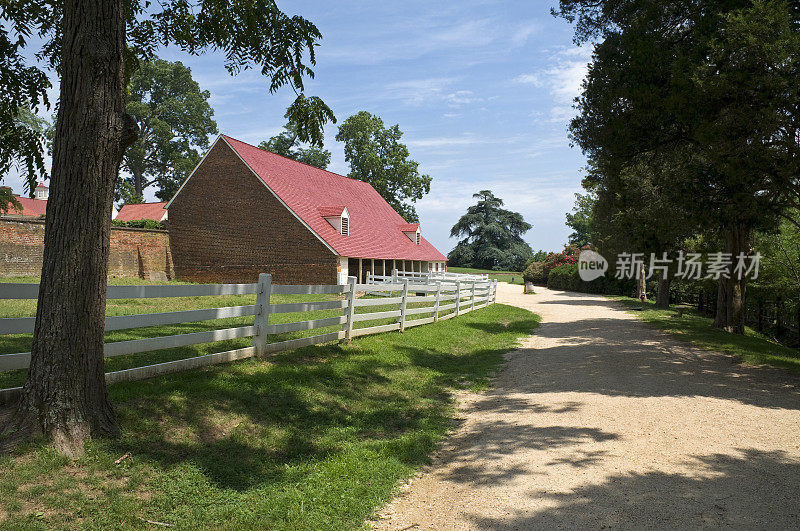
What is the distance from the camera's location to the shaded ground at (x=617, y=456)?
4.09 metres

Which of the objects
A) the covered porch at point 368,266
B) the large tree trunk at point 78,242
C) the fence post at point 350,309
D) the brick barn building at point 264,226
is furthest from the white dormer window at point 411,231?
the large tree trunk at point 78,242

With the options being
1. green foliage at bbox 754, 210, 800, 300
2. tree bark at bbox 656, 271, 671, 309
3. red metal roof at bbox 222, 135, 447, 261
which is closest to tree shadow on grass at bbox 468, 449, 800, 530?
green foliage at bbox 754, 210, 800, 300

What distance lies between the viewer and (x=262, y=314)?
8.15 m

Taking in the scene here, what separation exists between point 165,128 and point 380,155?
24953 millimetres

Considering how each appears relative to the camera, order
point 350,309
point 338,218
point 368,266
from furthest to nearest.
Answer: point 368,266 < point 338,218 < point 350,309

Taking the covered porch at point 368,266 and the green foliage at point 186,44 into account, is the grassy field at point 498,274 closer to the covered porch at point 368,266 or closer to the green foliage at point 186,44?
the covered porch at point 368,266

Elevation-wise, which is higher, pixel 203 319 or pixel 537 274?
pixel 537 274

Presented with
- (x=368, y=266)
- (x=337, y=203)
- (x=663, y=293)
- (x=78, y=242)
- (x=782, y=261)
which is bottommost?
(x=663, y=293)

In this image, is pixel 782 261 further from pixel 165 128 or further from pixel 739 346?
pixel 165 128

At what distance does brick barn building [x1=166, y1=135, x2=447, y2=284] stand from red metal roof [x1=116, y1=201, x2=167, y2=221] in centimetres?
1994

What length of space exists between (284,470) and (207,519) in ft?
3.33

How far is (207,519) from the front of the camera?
156 inches

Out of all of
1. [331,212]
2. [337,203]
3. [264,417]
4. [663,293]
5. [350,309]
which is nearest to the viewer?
[264,417]

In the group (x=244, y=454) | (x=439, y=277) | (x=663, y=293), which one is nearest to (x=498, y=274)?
(x=663, y=293)
